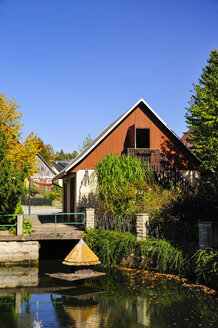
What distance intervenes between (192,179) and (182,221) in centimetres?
1027

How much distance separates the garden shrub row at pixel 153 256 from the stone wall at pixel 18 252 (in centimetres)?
255

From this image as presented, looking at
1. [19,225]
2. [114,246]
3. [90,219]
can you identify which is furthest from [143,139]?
[19,225]

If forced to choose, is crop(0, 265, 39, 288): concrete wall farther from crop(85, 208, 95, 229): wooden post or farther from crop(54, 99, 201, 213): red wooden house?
crop(54, 99, 201, 213): red wooden house

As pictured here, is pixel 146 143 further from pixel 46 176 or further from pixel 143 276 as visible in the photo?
pixel 46 176

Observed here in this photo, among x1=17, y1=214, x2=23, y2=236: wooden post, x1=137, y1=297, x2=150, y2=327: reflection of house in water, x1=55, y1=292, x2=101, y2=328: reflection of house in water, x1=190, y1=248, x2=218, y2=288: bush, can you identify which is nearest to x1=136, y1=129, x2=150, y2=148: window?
x1=17, y1=214, x2=23, y2=236: wooden post

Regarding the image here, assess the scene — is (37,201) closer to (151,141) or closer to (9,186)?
(151,141)

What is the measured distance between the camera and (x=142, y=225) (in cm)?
1614

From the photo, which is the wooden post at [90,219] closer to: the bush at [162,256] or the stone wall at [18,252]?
the stone wall at [18,252]

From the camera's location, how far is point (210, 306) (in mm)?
10047

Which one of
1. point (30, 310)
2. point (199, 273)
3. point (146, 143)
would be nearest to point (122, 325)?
point (30, 310)

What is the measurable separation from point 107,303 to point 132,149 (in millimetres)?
13357

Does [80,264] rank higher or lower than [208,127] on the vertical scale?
lower

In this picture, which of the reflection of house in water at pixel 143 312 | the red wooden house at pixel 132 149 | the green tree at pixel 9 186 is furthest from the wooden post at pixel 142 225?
the red wooden house at pixel 132 149

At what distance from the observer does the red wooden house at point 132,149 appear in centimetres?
2277
